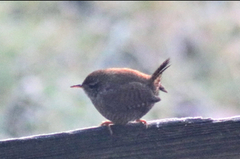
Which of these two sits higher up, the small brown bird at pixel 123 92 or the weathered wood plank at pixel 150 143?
the small brown bird at pixel 123 92

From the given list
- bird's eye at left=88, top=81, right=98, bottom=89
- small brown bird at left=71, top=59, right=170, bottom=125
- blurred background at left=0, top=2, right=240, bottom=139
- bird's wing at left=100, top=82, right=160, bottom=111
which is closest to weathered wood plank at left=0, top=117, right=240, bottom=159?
small brown bird at left=71, top=59, right=170, bottom=125

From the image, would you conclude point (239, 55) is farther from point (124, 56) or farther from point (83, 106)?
point (83, 106)

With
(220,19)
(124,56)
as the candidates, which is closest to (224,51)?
(220,19)

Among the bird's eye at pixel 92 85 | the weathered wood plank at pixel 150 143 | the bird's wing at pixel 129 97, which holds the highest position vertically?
the bird's eye at pixel 92 85

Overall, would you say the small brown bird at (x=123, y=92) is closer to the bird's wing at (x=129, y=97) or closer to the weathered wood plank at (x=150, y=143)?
the bird's wing at (x=129, y=97)

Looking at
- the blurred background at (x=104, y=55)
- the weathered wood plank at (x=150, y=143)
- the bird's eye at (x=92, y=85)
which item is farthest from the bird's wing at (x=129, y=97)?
the blurred background at (x=104, y=55)

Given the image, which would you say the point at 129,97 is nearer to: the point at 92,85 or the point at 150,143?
the point at 92,85

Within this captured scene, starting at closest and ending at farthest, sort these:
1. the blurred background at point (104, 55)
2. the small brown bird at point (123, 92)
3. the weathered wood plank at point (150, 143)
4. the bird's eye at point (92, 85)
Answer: the weathered wood plank at point (150, 143)
the small brown bird at point (123, 92)
the bird's eye at point (92, 85)
the blurred background at point (104, 55)

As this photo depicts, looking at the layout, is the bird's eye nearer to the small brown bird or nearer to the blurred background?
the small brown bird

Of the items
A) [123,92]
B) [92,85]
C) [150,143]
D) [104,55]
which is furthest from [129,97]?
[104,55]
